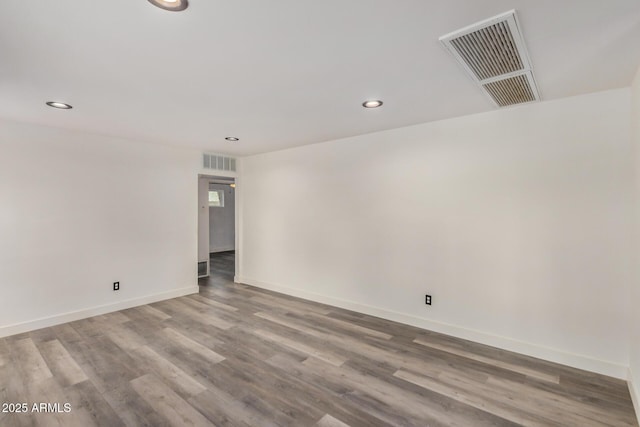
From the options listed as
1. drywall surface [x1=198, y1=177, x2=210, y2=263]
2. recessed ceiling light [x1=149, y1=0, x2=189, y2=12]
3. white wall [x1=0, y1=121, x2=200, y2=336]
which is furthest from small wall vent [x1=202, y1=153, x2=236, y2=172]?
recessed ceiling light [x1=149, y1=0, x2=189, y2=12]

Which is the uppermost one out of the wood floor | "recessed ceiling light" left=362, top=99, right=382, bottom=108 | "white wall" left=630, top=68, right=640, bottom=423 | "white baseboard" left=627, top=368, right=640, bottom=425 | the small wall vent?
"recessed ceiling light" left=362, top=99, right=382, bottom=108

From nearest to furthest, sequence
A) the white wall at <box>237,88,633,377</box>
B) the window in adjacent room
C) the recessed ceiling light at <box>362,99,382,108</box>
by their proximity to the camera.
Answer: the white wall at <box>237,88,633,377</box>, the recessed ceiling light at <box>362,99,382,108</box>, the window in adjacent room

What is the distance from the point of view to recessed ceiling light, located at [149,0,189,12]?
1.38 metres

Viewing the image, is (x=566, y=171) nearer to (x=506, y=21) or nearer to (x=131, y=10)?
(x=506, y=21)

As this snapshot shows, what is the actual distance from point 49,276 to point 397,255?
4.25m

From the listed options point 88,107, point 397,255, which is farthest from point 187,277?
point 397,255

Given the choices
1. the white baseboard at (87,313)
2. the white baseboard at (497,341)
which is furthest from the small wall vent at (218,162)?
the white baseboard at (497,341)

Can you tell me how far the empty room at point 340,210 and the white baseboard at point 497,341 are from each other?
18mm

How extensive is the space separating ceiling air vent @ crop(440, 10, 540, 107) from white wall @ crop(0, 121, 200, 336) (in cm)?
431

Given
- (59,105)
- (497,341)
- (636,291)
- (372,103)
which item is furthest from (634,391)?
(59,105)

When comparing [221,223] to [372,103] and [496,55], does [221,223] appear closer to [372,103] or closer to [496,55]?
[372,103]

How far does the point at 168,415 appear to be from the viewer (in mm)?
2055

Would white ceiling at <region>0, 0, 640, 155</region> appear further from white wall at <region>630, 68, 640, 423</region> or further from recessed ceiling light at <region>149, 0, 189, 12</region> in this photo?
white wall at <region>630, 68, 640, 423</region>

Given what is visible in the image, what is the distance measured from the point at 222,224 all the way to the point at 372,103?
762 cm
